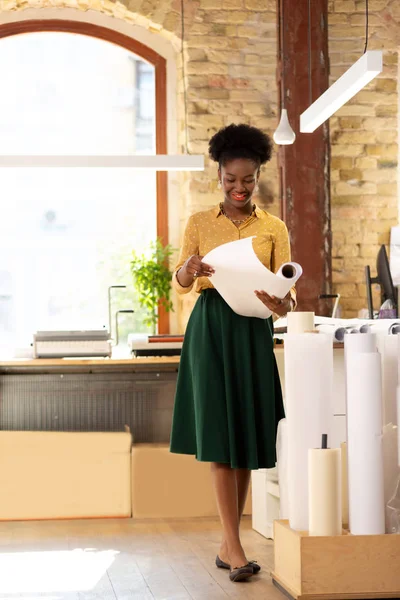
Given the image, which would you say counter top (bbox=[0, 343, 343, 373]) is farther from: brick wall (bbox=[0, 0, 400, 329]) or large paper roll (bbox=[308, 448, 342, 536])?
large paper roll (bbox=[308, 448, 342, 536])

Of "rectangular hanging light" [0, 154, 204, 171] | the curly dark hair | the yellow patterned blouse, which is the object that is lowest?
the yellow patterned blouse

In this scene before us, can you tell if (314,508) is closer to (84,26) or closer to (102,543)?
(102,543)

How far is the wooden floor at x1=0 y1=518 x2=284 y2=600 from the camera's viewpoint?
2.91 metres

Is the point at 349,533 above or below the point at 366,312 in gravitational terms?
below

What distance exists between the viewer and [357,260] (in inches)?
241

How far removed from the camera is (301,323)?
2.93 m

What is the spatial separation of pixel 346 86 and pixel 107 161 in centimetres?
157

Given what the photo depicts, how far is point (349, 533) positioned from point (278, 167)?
11.4 ft

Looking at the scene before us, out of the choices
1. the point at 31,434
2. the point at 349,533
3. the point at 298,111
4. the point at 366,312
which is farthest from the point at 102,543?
the point at 298,111

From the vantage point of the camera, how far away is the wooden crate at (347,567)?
2.53m

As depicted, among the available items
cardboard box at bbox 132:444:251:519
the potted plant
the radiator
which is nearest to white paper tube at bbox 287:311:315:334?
cardboard box at bbox 132:444:251:519

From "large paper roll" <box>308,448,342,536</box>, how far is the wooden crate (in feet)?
0.13

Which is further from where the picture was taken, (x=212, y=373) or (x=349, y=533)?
(x=212, y=373)

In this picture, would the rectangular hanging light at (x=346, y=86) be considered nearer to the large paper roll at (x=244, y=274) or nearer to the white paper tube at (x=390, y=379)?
the large paper roll at (x=244, y=274)
